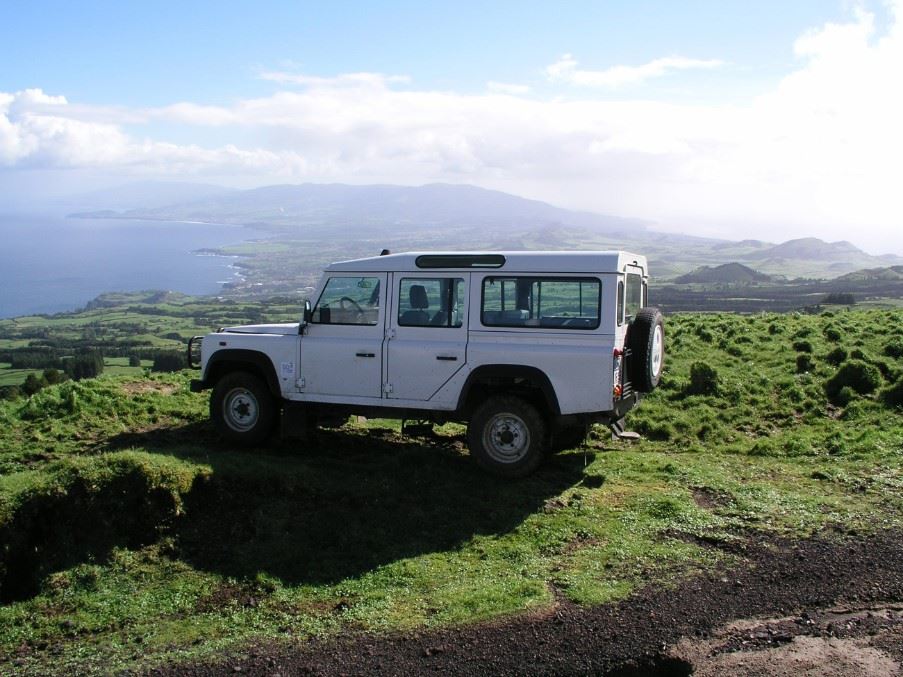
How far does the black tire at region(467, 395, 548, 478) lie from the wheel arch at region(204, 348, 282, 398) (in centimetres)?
284

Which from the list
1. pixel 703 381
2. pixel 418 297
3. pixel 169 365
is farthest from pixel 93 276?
pixel 418 297

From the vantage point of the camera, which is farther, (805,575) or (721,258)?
(721,258)

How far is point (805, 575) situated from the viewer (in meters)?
6.57

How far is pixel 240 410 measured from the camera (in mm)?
10328

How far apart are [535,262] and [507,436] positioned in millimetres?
2191

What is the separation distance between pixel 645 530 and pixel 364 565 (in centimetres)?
295

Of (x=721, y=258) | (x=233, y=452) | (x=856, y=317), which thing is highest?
(x=721, y=258)

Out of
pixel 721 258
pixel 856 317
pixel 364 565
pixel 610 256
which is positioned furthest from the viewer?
pixel 721 258

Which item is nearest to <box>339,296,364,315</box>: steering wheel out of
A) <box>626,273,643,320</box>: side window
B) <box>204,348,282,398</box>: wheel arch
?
<box>204,348,282,398</box>: wheel arch

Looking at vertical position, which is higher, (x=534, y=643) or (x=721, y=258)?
(x=721, y=258)

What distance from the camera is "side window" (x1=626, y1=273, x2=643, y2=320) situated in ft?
30.6

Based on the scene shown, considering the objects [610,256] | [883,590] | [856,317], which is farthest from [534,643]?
[856,317]

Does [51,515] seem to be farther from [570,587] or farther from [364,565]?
[570,587]

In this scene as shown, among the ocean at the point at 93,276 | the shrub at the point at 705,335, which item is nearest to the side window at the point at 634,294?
the shrub at the point at 705,335
